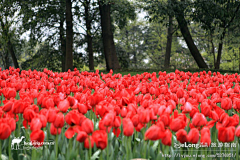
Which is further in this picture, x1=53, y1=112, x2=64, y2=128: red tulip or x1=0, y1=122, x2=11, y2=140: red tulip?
x1=53, y1=112, x2=64, y2=128: red tulip

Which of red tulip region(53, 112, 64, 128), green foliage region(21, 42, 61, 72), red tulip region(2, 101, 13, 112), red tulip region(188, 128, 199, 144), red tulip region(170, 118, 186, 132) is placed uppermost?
green foliage region(21, 42, 61, 72)

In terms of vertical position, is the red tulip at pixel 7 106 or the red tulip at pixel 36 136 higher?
the red tulip at pixel 7 106

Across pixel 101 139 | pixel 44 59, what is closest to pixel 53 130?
pixel 101 139

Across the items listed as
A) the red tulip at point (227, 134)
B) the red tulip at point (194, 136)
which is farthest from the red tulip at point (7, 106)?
the red tulip at point (227, 134)

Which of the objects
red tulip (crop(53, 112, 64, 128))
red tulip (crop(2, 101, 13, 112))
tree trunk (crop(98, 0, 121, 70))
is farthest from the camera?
tree trunk (crop(98, 0, 121, 70))

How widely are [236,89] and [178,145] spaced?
8.29 ft

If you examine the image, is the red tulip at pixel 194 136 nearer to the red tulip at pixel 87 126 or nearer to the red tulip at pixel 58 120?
the red tulip at pixel 87 126

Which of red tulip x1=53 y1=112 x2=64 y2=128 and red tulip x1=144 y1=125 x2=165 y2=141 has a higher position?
red tulip x1=53 y1=112 x2=64 y2=128

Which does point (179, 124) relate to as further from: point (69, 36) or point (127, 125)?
point (69, 36)

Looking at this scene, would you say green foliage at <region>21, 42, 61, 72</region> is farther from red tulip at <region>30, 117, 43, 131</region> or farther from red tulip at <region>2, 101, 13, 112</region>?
red tulip at <region>30, 117, 43, 131</region>

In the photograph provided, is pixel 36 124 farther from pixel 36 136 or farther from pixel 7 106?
pixel 7 106

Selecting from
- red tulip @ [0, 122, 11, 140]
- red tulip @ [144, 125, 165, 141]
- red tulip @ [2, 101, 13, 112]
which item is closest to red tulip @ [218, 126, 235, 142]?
red tulip @ [144, 125, 165, 141]

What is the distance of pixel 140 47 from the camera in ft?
137

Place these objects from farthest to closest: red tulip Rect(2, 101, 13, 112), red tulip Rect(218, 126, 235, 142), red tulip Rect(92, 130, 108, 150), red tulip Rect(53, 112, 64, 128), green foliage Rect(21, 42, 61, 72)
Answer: green foliage Rect(21, 42, 61, 72) < red tulip Rect(2, 101, 13, 112) < red tulip Rect(53, 112, 64, 128) < red tulip Rect(218, 126, 235, 142) < red tulip Rect(92, 130, 108, 150)
